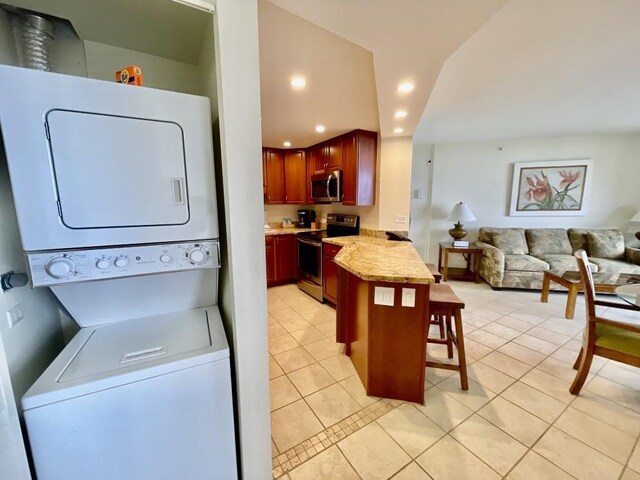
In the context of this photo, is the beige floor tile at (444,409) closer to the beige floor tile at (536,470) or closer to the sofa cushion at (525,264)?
the beige floor tile at (536,470)

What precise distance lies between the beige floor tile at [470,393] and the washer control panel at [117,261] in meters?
1.95

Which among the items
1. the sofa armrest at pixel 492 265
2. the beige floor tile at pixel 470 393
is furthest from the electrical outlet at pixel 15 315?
the sofa armrest at pixel 492 265

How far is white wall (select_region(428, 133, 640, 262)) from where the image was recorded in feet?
13.4

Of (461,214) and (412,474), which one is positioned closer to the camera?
(412,474)

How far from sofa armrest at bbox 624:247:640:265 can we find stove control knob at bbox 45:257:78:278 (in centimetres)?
611

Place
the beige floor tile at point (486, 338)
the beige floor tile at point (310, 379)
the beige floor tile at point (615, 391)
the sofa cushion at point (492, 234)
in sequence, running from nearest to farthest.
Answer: the beige floor tile at point (615, 391)
the beige floor tile at point (310, 379)
the beige floor tile at point (486, 338)
the sofa cushion at point (492, 234)

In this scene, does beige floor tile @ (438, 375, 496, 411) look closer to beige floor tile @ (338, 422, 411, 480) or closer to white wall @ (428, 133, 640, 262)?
beige floor tile @ (338, 422, 411, 480)

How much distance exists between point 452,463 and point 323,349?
1.29 meters

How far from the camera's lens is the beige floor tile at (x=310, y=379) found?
1.95m

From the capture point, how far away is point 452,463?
1.38 meters

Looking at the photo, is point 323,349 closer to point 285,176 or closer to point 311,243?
point 311,243

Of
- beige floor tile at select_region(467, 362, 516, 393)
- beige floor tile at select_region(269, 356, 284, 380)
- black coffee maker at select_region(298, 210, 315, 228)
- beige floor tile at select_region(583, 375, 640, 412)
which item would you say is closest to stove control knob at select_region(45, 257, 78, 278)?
beige floor tile at select_region(269, 356, 284, 380)

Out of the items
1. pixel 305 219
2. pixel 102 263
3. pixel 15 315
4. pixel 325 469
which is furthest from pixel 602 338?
pixel 305 219

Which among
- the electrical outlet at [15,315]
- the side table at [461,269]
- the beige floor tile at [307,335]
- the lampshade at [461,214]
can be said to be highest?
the lampshade at [461,214]
